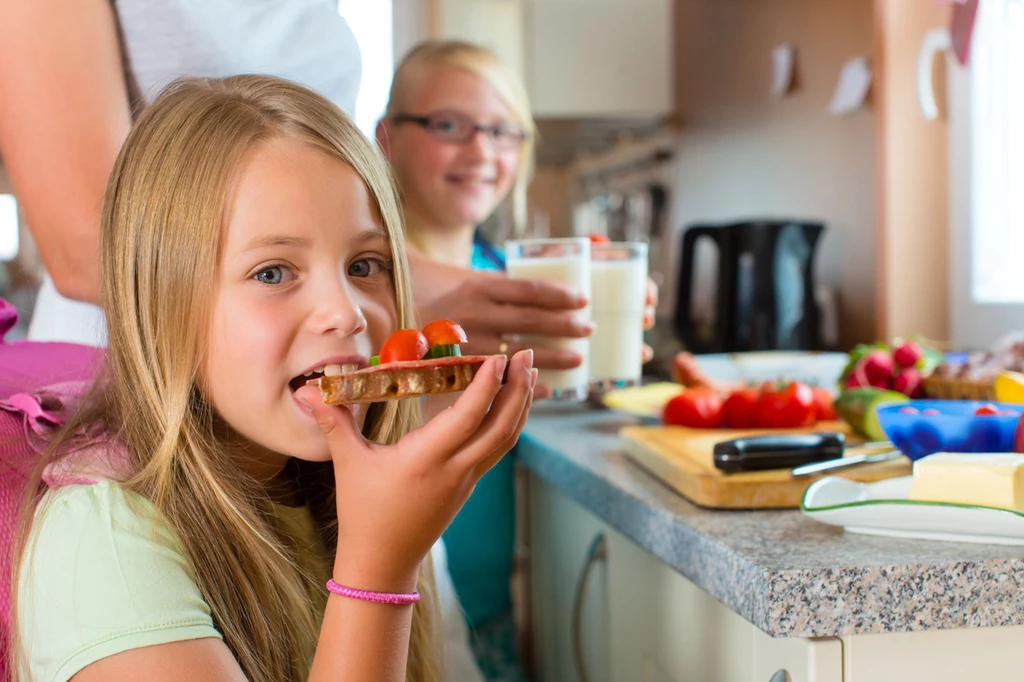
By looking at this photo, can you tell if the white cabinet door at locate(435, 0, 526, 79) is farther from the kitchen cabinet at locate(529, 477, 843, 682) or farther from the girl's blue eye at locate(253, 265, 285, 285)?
the girl's blue eye at locate(253, 265, 285, 285)

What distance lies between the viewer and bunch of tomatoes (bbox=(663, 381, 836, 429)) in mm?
1271

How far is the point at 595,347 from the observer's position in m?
1.39

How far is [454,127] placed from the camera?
1.88 metres

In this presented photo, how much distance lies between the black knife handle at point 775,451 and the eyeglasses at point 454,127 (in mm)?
1065

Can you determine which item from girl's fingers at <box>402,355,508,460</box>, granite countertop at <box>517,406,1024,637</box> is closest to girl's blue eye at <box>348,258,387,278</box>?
girl's fingers at <box>402,355,508,460</box>

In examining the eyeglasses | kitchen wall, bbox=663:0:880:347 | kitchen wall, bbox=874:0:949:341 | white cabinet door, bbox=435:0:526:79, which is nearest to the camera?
the eyeglasses

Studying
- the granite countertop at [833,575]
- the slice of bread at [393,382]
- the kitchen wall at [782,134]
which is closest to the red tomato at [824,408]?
the granite countertop at [833,575]

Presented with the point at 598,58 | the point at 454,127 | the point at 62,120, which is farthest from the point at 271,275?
the point at 598,58

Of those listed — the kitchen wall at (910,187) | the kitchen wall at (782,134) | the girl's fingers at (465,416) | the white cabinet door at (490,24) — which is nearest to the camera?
the girl's fingers at (465,416)

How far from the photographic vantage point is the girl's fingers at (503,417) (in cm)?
66

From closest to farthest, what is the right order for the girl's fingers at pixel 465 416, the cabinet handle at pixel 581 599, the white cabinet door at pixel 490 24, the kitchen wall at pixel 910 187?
the girl's fingers at pixel 465 416 < the cabinet handle at pixel 581 599 < the kitchen wall at pixel 910 187 < the white cabinet door at pixel 490 24

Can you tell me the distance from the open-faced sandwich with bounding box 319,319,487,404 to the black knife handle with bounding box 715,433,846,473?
35 cm

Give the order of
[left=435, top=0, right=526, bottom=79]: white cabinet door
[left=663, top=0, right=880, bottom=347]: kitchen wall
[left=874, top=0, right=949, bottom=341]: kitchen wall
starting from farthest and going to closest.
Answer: [left=435, top=0, right=526, bottom=79]: white cabinet door → [left=663, top=0, right=880, bottom=347]: kitchen wall → [left=874, top=0, right=949, bottom=341]: kitchen wall

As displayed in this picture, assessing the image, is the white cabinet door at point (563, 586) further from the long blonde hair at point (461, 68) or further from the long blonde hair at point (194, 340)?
the long blonde hair at point (461, 68)
